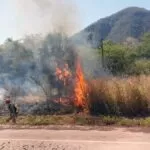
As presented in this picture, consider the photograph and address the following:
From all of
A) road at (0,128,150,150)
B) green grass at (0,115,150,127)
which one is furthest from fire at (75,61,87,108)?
road at (0,128,150,150)

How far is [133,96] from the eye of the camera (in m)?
17.8

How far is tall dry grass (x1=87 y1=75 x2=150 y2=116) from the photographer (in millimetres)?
17656

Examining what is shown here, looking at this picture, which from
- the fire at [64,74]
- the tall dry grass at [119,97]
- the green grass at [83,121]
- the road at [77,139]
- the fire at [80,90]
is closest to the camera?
the road at [77,139]

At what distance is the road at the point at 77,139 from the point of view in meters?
12.0

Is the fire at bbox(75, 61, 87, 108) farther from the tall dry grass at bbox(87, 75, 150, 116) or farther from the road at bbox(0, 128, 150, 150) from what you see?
the road at bbox(0, 128, 150, 150)

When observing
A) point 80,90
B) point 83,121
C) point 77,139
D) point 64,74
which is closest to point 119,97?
point 80,90

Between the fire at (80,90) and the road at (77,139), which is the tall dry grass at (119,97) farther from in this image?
the road at (77,139)

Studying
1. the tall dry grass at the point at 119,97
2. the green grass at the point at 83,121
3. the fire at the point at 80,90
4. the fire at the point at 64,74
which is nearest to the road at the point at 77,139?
the green grass at the point at 83,121

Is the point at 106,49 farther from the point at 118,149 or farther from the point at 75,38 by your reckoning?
the point at 118,149

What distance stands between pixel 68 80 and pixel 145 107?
16.4 feet

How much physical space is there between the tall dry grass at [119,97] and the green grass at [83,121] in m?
1.16

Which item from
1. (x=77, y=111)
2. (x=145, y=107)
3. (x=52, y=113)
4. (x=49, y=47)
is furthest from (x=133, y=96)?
(x=49, y=47)

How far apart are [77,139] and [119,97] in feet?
17.2

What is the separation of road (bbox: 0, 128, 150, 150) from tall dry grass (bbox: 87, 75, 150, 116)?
3177 mm
